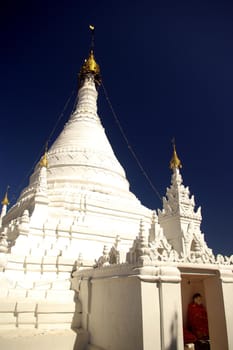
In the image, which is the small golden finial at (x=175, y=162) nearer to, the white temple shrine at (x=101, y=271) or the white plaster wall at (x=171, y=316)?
the white temple shrine at (x=101, y=271)

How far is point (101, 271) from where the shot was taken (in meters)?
10.6

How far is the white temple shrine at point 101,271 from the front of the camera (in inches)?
328

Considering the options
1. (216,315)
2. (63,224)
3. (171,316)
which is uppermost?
(63,224)

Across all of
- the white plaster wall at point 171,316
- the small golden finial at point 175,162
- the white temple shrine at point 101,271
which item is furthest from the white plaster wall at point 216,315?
the small golden finial at point 175,162

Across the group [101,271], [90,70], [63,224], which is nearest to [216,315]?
[101,271]

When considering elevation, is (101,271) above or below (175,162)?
below

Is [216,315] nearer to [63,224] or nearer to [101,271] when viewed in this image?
[101,271]

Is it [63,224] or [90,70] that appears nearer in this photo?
[63,224]

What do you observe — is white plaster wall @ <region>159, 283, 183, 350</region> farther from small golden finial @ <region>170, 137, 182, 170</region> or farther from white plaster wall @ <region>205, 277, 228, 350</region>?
small golden finial @ <region>170, 137, 182, 170</region>

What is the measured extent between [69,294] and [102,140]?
16.6 meters

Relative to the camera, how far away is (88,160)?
22.6 metres

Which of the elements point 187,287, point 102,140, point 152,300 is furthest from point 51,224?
point 102,140

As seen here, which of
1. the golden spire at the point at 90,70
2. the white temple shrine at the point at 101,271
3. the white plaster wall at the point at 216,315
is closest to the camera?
the white temple shrine at the point at 101,271

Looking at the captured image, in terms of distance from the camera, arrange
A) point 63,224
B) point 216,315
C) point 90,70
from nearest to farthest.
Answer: point 216,315 → point 63,224 → point 90,70
